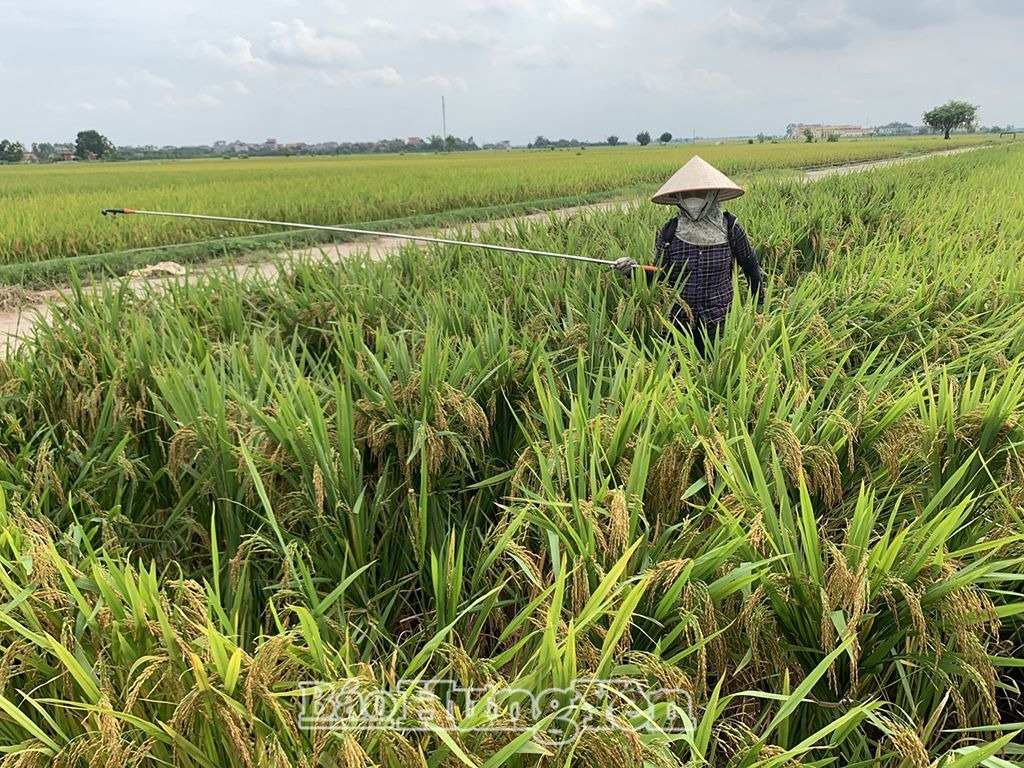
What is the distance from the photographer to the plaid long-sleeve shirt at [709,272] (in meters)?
3.09

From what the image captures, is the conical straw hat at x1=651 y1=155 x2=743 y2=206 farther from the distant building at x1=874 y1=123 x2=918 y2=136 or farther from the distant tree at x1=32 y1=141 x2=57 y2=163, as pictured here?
the distant building at x1=874 y1=123 x2=918 y2=136

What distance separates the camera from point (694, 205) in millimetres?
3078

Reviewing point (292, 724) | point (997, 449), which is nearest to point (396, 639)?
point (292, 724)

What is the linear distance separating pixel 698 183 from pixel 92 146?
72875mm

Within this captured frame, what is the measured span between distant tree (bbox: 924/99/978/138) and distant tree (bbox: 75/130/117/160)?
85.0m

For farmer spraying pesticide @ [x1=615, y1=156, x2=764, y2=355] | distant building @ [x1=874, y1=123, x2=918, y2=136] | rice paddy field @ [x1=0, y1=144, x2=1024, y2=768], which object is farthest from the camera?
distant building @ [x1=874, y1=123, x2=918, y2=136]

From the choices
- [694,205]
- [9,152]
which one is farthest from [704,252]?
[9,152]

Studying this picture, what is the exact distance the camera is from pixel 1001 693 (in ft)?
4.34

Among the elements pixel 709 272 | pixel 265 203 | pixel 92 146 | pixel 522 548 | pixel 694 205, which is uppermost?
pixel 92 146

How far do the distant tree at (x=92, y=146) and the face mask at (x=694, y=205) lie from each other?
69.3 meters

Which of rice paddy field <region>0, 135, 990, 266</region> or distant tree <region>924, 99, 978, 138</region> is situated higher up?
distant tree <region>924, 99, 978, 138</region>

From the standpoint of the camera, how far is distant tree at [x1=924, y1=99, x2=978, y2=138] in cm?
6731

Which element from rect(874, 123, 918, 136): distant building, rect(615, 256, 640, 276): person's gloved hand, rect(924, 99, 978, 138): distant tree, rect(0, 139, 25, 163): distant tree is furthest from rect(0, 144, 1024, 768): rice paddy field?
rect(874, 123, 918, 136): distant building

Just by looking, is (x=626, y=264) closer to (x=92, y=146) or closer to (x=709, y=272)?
(x=709, y=272)
